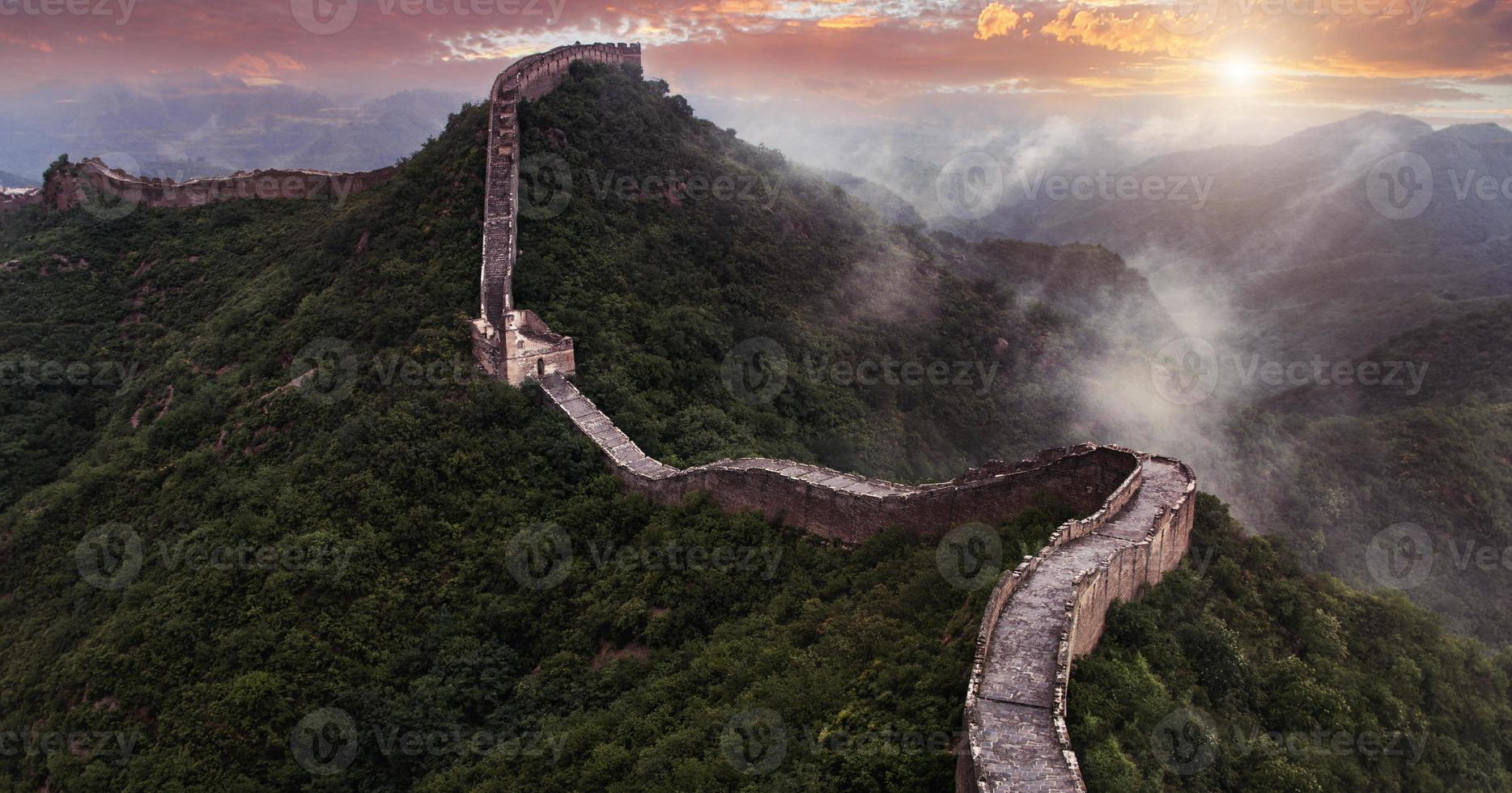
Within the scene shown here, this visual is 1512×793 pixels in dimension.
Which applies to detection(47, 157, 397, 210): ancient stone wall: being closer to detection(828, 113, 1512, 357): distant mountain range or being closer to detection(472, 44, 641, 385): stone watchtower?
detection(472, 44, 641, 385): stone watchtower

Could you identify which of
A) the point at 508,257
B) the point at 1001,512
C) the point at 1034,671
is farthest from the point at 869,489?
the point at 508,257

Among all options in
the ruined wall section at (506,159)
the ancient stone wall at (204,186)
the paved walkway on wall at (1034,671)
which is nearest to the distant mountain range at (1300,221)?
the ruined wall section at (506,159)

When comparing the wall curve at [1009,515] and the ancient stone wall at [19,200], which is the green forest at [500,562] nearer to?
the wall curve at [1009,515]

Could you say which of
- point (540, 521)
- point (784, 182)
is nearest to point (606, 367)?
point (540, 521)

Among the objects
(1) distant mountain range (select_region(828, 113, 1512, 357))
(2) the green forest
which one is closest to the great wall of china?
(2) the green forest

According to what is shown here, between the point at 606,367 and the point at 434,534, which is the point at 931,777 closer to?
the point at 434,534

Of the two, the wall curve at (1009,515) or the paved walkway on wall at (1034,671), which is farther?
the wall curve at (1009,515)
